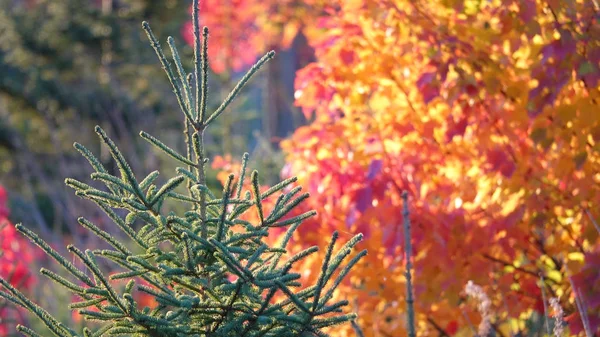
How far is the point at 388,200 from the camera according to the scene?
427 centimetres

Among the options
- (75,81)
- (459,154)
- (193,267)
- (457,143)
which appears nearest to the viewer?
(193,267)

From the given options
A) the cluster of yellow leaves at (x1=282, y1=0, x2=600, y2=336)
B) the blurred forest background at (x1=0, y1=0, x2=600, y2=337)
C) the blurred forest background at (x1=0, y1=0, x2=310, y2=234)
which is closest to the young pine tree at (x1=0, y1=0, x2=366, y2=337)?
the blurred forest background at (x1=0, y1=0, x2=600, y2=337)

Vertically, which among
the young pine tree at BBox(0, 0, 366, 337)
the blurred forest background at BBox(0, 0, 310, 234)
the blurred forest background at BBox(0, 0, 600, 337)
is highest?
the young pine tree at BBox(0, 0, 366, 337)

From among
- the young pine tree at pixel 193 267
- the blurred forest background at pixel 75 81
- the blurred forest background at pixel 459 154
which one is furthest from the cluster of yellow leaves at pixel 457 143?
the blurred forest background at pixel 75 81

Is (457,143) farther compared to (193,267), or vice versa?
(457,143)

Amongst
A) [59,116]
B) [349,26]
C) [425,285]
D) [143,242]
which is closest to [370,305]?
[425,285]

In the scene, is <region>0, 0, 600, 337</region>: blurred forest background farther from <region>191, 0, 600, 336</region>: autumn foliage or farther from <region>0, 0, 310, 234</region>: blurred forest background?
<region>0, 0, 310, 234</region>: blurred forest background

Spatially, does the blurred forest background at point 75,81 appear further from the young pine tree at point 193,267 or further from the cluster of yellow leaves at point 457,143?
the young pine tree at point 193,267

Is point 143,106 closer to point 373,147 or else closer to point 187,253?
point 373,147

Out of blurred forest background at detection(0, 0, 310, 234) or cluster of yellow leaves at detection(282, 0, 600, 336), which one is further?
blurred forest background at detection(0, 0, 310, 234)

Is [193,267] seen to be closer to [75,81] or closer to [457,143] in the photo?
[457,143]

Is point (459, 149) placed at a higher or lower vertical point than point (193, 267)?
lower

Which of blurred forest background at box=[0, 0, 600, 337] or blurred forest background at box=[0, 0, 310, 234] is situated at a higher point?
blurred forest background at box=[0, 0, 600, 337]

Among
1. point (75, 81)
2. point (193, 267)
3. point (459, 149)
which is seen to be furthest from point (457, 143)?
point (75, 81)
